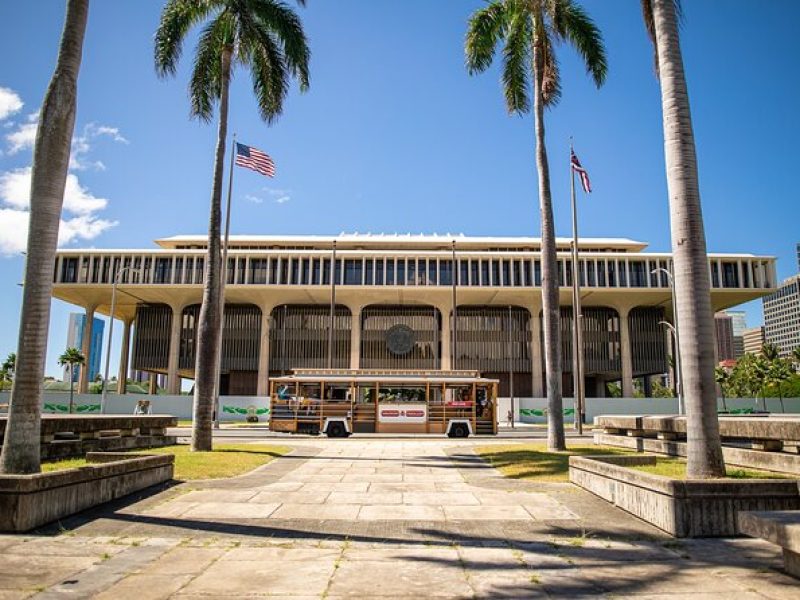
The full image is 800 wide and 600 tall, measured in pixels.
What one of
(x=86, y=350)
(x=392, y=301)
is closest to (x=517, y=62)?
(x=392, y=301)

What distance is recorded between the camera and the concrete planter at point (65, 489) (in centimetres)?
738

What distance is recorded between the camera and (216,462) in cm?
1475

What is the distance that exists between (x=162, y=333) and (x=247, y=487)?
187 ft

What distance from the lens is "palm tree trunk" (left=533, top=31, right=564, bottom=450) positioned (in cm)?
1811

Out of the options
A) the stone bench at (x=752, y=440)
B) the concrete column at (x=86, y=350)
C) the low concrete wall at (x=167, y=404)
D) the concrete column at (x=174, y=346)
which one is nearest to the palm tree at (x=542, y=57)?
the stone bench at (x=752, y=440)

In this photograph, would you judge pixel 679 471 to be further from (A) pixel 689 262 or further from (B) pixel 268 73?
(B) pixel 268 73

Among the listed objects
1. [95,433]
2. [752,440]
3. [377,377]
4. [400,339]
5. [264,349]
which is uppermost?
[400,339]

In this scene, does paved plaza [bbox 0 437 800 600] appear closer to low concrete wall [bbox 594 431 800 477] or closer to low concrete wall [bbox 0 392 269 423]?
low concrete wall [bbox 594 431 800 477]

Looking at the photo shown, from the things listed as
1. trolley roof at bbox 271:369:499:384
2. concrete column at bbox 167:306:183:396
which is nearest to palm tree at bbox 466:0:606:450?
trolley roof at bbox 271:369:499:384

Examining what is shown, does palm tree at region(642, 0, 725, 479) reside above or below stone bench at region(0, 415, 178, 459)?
above

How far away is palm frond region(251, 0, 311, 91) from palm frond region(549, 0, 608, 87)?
8522 millimetres

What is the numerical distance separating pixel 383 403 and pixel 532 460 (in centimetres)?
1264

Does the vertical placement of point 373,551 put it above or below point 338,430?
below

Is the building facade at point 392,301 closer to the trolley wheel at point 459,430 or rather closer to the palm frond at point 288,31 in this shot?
the trolley wheel at point 459,430
